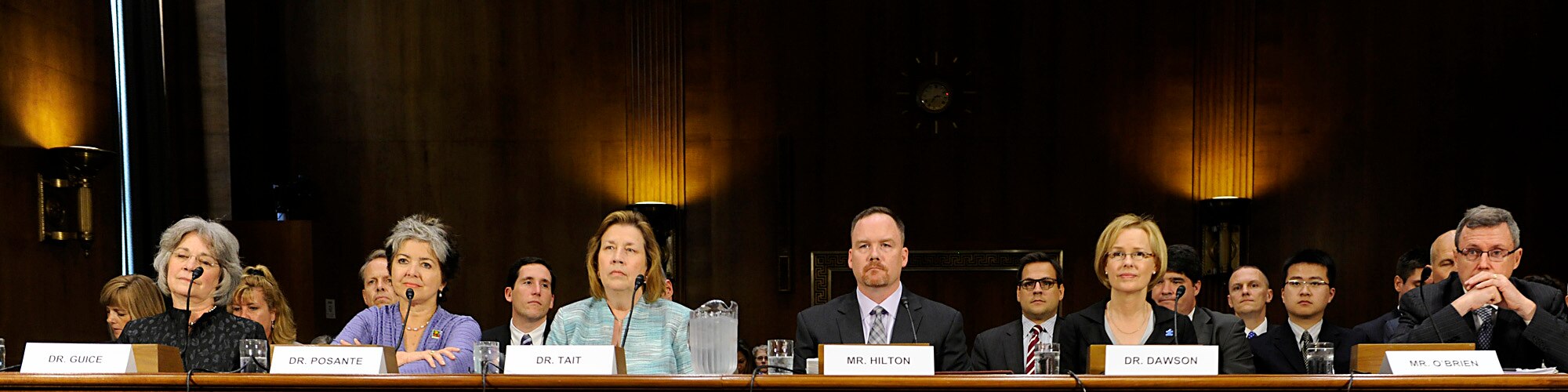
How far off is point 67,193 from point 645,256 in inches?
124

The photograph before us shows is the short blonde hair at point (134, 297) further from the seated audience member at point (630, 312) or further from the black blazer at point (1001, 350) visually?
the black blazer at point (1001, 350)

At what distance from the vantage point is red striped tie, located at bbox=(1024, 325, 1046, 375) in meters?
3.61

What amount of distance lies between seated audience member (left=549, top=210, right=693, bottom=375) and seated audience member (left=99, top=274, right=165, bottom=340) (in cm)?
202

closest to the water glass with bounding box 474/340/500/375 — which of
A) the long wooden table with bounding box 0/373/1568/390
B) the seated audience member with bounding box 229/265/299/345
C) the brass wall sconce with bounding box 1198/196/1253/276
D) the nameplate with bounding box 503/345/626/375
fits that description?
the nameplate with bounding box 503/345/626/375

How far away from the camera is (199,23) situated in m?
6.42

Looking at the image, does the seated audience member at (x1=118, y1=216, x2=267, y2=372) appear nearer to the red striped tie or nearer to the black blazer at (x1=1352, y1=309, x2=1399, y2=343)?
the red striped tie

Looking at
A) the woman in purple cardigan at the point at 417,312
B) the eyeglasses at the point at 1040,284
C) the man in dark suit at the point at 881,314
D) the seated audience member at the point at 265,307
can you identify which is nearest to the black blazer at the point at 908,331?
the man in dark suit at the point at 881,314

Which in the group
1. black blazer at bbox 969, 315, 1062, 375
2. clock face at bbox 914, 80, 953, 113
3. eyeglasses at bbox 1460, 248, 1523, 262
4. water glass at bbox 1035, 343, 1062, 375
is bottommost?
black blazer at bbox 969, 315, 1062, 375

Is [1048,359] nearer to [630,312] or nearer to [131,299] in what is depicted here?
[630,312]

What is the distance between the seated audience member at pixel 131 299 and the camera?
437cm

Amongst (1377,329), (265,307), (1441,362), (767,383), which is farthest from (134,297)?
→ (1377,329)

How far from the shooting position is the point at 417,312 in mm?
3283

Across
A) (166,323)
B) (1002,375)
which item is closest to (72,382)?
(166,323)

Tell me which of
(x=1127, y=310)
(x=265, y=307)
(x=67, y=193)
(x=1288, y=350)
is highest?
(x=67, y=193)
